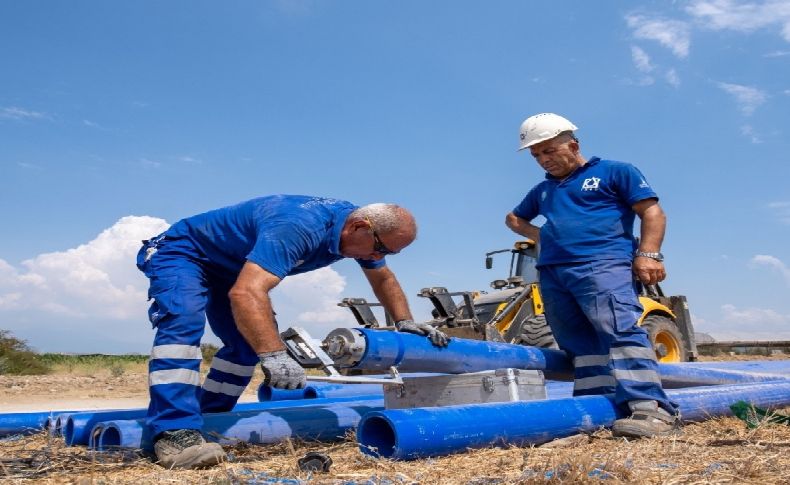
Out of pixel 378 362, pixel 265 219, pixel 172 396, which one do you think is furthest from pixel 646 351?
pixel 172 396

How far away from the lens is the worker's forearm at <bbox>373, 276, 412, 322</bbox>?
4.59 m

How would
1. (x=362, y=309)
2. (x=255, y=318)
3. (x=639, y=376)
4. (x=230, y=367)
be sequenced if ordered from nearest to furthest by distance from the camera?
(x=255, y=318) < (x=639, y=376) < (x=230, y=367) < (x=362, y=309)

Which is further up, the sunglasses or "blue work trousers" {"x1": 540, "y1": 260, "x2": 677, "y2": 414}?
the sunglasses

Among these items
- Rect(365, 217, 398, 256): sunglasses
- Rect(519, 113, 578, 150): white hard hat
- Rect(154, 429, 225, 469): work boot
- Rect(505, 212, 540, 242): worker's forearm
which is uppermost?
Rect(519, 113, 578, 150): white hard hat

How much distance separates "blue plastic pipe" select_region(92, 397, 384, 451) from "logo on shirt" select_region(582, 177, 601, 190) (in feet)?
6.51

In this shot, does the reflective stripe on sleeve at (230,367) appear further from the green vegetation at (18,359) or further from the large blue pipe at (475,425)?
the green vegetation at (18,359)

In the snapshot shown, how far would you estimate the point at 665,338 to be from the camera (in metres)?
10.6

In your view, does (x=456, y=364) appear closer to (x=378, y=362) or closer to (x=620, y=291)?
(x=378, y=362)

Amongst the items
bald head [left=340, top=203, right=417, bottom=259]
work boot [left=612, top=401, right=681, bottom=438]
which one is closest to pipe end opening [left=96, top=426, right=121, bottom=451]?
bald head [left=340, top=203, right=417, bottom=259]

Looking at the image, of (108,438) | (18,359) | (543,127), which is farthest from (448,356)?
(18,359)

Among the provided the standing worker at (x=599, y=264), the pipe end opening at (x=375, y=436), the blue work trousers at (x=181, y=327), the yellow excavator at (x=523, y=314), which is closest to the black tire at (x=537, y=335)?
the yellow excavator at (x=523, y=314)

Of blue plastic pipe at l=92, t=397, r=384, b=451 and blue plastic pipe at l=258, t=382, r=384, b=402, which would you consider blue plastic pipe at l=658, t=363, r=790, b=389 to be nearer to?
blue plastic pipe at l=258, t=382, r=384, b=402

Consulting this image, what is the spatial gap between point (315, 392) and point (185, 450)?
2995mm

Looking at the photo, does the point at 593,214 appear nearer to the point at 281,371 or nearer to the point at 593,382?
the point at 593,382
